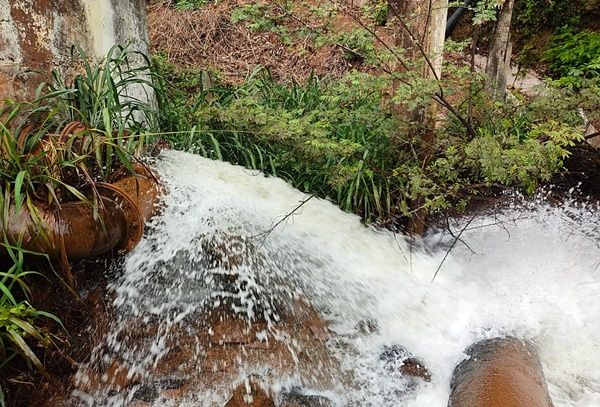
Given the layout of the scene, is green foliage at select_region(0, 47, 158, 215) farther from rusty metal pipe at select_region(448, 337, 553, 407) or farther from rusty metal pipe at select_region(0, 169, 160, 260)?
rusty metal pipe at select_region(448, 337, 553, 407)

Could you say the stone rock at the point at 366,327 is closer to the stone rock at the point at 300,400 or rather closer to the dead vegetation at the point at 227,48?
the stone rock at the point at 300,400

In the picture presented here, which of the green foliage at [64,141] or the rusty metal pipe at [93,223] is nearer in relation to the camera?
the rusty metal pipe at [93,223]

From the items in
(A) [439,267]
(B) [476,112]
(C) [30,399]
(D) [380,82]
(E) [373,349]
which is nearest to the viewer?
(C) [30,399]

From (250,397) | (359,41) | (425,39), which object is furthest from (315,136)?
(250,397)

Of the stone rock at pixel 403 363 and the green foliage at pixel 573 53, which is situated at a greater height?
the green foliage at pixel 573 53

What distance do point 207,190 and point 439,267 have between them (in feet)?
5.99

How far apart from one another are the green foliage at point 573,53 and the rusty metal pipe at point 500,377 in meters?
3.98

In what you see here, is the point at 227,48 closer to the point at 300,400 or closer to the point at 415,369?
the point at 415,369

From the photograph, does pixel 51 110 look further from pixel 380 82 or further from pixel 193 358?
pixel 380 82

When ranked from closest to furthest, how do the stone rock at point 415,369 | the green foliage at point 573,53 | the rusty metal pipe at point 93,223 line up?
1. the rusty metal pipe at point 93,223
2. the stone rock at point 415,369
3. the green foliage at point 573,53

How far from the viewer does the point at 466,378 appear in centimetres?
250

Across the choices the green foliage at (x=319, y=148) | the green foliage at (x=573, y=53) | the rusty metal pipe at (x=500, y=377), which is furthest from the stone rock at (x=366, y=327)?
the green foliage at (x=573, y=53)

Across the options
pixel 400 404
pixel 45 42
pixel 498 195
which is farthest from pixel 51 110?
pixel 498 195

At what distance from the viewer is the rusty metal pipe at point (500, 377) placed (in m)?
2.17
